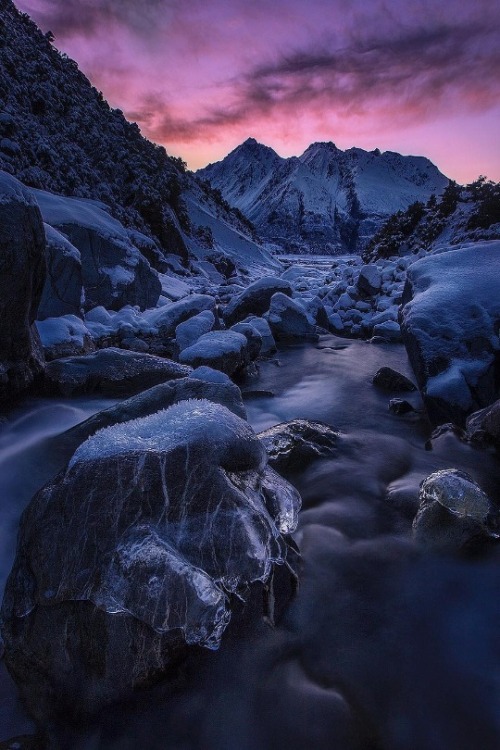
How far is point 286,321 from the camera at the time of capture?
10594 mm

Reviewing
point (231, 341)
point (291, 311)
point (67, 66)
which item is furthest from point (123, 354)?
point (67, 66)

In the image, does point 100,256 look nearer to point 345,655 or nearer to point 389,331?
point 389,331

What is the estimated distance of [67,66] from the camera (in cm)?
2853

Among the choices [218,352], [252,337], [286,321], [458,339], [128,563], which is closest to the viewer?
[128,563]

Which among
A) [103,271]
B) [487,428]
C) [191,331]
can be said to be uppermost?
[103,271]

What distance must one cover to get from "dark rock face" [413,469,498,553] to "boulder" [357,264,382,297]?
1033cm

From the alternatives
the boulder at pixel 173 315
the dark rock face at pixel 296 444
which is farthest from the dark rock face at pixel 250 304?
the dark rock face at pixel 296 444

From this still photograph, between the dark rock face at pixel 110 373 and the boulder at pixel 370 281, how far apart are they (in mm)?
8690

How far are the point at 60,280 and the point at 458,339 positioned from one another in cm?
688

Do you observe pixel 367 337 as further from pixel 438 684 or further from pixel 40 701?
pixel 40 701

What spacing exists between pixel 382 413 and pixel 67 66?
35839 millimetres

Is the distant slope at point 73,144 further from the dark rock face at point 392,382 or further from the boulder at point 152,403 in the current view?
the boulder at point 152,403

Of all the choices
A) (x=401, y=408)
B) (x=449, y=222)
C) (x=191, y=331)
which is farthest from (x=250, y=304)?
(x=449, y=222)

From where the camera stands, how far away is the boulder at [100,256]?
10.0m
